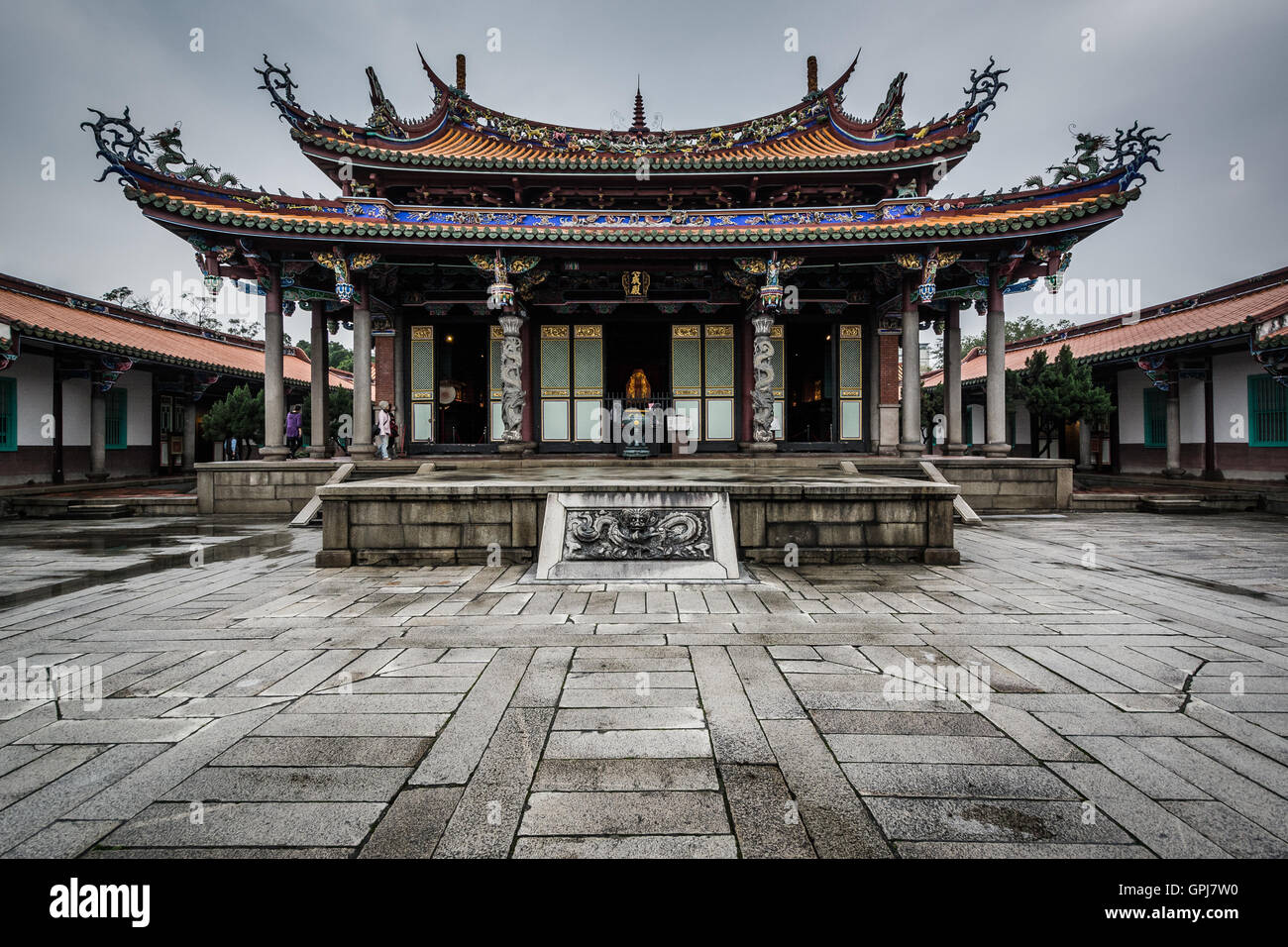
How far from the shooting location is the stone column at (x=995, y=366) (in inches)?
424

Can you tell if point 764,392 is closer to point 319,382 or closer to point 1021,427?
point 319,382

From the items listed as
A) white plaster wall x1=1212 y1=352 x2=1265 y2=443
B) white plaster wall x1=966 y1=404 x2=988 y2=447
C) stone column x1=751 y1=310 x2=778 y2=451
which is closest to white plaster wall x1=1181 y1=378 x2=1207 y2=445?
white plaster wall x1=1212 y1=352 x2=1265 y2=443

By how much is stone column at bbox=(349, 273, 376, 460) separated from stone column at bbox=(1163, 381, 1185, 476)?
742 inches

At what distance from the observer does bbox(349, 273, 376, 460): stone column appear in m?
10.7

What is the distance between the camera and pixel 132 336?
15219 mm

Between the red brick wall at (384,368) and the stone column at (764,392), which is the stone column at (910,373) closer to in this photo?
the stone column at (764,392)

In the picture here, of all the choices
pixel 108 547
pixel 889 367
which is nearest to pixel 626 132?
pixel 889 367

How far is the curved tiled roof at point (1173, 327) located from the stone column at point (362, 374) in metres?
16.7

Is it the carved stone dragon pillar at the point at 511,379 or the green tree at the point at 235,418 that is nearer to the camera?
the carved stone dragon pillar at the point at 511,379

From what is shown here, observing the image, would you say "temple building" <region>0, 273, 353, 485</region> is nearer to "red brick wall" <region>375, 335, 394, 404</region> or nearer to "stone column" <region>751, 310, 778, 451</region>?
"red brick wall" <region>375, 335, 394, 404</region>

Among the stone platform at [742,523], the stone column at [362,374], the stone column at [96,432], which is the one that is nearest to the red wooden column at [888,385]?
the stone platform at [742,523]

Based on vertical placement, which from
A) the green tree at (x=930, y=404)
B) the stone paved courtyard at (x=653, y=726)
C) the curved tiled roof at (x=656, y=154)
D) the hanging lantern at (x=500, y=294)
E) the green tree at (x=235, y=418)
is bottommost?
the stone paved courtyard at (x=653, y=726)

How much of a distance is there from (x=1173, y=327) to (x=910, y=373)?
9.77 meters

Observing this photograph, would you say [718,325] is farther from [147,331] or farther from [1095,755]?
[147,331]
